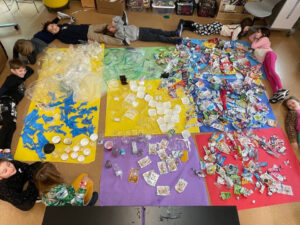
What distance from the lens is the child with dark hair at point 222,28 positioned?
383cm

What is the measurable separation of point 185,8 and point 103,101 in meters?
2.64

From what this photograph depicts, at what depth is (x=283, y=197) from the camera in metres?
2.35

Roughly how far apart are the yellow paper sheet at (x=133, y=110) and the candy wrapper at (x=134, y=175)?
48 cm

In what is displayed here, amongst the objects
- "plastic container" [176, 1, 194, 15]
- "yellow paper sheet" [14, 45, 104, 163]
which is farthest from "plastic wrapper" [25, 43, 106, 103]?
"plastic container" [176, 1, 194, 15]

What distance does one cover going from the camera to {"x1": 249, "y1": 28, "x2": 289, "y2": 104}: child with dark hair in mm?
3049

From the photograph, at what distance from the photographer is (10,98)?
289cm

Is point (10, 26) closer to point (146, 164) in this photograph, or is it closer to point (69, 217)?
point (146, 164)

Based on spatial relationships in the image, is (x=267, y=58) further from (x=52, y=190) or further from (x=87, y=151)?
(x=52, y=190)

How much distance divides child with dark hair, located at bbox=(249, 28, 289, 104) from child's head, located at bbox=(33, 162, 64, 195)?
9.80 feet

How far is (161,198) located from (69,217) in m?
1.06

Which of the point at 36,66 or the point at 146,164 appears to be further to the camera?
the point at 36,66

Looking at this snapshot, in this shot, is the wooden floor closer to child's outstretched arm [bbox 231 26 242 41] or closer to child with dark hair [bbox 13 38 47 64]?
child with dark hair [bbox 13 38 47 64]

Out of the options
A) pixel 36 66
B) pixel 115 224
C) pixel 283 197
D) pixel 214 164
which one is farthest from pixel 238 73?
pixel 36 66

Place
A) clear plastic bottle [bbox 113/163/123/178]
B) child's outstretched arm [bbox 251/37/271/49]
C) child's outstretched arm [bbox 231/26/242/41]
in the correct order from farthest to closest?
child's outstretched arm [bbox 231/26/242/41] → child's outstretched arm [bbox 251/37/271/49] → clear plastic bottle [bbox 113/163/123/178]
